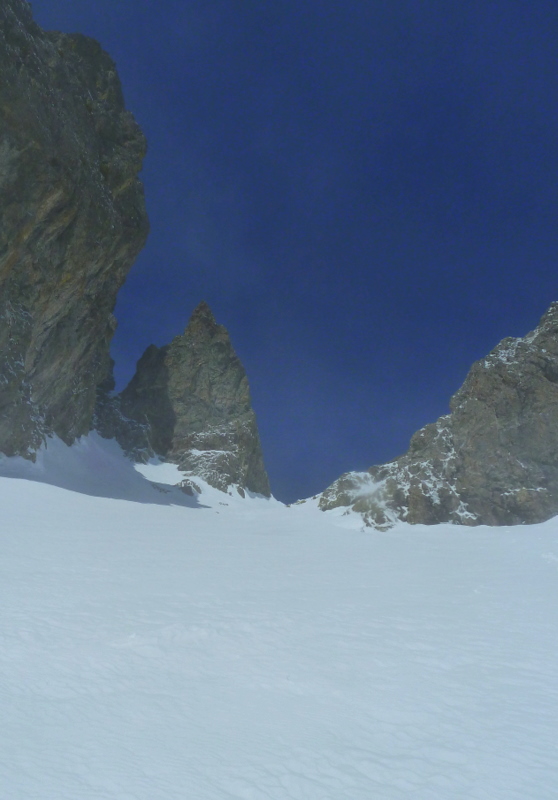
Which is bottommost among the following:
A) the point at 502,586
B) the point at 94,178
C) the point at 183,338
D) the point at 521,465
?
the point at 502,586

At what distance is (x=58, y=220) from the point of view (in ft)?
116

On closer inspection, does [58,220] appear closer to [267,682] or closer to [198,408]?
[267,682]

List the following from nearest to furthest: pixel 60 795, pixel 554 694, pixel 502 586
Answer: pixel 60 795 < pixel 554 694 < pixel 502 586

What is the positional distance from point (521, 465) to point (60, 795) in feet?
107

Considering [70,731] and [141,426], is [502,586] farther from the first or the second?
[141,426]

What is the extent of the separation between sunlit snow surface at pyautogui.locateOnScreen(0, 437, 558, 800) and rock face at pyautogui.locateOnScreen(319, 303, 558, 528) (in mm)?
21908

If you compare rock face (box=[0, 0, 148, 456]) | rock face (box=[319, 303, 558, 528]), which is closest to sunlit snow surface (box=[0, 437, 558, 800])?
rock face (box=[319, 303, 558, 528])

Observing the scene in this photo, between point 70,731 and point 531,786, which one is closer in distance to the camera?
point 531,786

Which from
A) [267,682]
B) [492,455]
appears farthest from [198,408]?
[267,682]

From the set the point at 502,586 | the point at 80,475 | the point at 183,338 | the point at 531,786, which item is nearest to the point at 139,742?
the point at 531,786

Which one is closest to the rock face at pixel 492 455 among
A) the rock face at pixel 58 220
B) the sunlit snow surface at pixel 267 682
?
the sunlit snow surface at pixel 267 682

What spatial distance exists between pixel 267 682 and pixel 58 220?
36.4 meters

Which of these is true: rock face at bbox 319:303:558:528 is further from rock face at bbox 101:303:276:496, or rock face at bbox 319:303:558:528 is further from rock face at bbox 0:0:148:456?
rock face at bbox 101:303:276:496

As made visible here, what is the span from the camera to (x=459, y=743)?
384 cm
